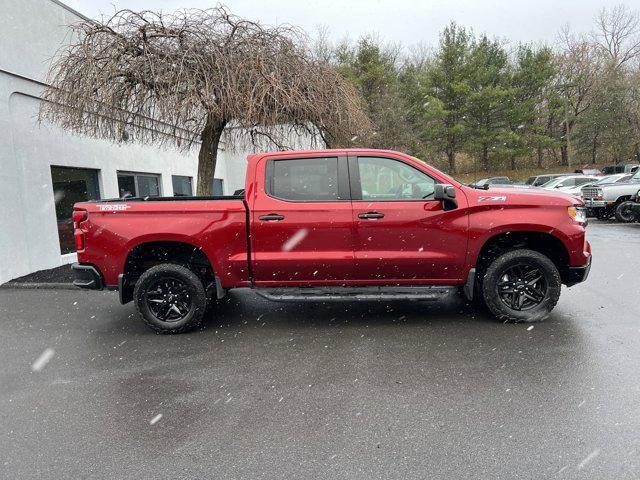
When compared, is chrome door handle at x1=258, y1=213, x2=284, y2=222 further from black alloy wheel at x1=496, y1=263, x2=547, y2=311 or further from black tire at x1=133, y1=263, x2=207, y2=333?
black alloy wheel at x1=496, y1=263, x2=547, y2=311

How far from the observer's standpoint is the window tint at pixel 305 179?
480 cm

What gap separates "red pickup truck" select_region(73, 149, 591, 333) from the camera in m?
4.68

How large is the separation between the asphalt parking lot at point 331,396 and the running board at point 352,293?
0.39 metres

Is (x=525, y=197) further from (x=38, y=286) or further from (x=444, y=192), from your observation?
(x=38, y=286)

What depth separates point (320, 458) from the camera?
8.41 ft

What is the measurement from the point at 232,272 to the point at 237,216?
627 millimetres

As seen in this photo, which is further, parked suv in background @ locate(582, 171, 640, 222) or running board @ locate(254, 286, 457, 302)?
parked suv in background @ locate(582, 171, 640, 222)

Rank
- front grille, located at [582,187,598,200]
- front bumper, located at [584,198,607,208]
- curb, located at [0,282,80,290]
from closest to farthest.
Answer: curb, located at [0,282,80,290]
front bumper, located at [584,198,607,208]
front grille, located at [582,187,598,200]

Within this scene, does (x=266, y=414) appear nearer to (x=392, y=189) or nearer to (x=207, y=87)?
(x=392, y=189)

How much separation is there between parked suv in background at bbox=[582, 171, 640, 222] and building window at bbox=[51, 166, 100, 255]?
15.6 metres

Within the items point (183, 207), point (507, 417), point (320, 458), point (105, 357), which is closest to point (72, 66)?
point (183, 207)

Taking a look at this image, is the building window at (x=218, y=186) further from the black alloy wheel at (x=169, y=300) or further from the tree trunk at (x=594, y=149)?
the tree trunk at (x=594, y=149)

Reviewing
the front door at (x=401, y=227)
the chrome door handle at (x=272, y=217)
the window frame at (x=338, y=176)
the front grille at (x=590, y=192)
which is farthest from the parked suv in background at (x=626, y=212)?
the chrome door handle at (x=272, y=217)

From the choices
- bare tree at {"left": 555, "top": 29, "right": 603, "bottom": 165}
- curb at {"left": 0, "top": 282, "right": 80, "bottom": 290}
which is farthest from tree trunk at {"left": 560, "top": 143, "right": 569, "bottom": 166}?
curb at {"left": 0, "top": 282, "right": 80, "bottom": 290}
